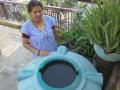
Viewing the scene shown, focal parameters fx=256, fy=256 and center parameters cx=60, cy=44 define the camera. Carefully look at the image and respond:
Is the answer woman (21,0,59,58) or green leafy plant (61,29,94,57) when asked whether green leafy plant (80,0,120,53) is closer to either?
green leafy plant (61,29,94,57)

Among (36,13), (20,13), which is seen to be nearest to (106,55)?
(36,13)

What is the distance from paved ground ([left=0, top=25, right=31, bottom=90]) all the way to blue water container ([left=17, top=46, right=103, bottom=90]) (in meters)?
1.86

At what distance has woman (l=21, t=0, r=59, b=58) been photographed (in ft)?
6.34

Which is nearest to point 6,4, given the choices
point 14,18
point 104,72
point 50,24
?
point 14,18

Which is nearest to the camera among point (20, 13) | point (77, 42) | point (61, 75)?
point (61, 75)

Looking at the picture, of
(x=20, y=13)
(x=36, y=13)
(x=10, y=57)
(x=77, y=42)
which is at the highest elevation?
(x=36, y=13)

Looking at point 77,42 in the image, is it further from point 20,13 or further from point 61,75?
point 20,13

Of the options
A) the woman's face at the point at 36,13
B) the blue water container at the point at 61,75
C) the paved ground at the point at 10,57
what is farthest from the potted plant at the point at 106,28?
the paved ground at the point at 10,57

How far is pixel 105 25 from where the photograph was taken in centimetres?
132

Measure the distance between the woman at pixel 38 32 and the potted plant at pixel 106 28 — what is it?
62 centimetres

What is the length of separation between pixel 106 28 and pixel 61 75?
333 mm

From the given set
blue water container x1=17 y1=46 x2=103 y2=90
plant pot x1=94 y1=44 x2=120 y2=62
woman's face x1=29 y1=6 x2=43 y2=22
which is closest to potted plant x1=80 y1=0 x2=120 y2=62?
plant pot x1=94 y1=44 x2=120 y2=62

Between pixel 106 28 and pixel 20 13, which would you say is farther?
pixel 20 13

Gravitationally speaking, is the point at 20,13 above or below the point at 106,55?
below
